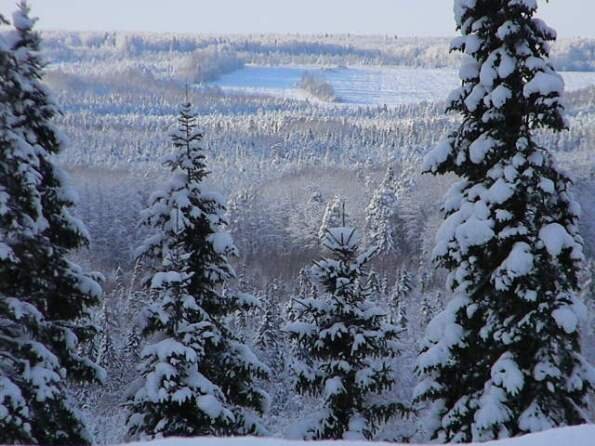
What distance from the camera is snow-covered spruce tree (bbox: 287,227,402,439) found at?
39.7 feet

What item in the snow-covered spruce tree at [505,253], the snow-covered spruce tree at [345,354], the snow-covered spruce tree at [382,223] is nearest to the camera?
the snow-covered spruce tree at [505,253]

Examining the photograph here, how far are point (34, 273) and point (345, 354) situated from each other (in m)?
5.50

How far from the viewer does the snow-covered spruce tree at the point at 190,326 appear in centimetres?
1130

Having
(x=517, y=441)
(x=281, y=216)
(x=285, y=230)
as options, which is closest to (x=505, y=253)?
(x=517, y=441)

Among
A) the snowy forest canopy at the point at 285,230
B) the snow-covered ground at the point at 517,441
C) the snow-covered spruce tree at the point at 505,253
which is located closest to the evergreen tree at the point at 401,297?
the snowy forest canopy at the point at 285,230

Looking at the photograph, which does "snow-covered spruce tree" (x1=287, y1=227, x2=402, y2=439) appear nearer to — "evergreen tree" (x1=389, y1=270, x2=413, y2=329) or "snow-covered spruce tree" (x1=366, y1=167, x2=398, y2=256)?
"evergreen tree" (x1=389, y1=270, x2=413, y2=329)

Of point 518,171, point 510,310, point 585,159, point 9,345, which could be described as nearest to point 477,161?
point 518,171

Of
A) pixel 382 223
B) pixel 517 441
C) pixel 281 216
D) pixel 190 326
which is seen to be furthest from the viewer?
pixel 281 216

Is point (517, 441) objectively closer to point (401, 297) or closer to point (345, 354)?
point (345, 354)

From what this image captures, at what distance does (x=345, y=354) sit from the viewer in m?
12.4

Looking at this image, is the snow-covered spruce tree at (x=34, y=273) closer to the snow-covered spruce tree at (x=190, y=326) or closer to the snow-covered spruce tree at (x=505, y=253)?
the snow-covered spruce tree at (x=190, y=326)

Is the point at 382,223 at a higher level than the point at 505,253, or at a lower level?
lower

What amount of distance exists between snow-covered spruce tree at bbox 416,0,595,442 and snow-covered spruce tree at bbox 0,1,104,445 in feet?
17.7

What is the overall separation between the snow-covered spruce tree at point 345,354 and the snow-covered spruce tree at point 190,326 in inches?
42.0
